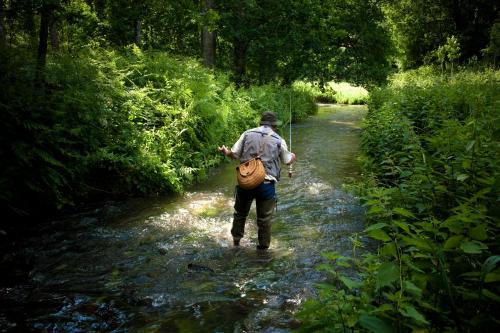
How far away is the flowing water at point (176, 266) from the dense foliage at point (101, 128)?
65 cm

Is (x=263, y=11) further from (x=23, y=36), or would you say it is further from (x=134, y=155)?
(x=134, y=155)

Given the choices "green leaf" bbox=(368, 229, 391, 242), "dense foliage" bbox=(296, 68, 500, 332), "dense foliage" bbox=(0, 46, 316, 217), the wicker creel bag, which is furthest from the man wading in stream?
"green leaf" bbox=(368, 229, 391, 242)

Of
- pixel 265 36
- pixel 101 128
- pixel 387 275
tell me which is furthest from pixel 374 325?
pixel 265 36

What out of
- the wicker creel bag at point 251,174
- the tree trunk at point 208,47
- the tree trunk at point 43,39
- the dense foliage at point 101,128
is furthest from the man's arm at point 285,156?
the tree trunk at point 208,47

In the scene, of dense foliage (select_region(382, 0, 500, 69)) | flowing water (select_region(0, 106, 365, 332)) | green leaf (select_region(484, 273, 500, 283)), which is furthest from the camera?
dense foliage (select_region(382, 0, 500, 69))

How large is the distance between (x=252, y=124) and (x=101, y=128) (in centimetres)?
956

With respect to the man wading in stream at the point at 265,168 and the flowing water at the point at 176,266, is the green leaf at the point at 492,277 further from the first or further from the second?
the man wading in stream at the point at 265,168

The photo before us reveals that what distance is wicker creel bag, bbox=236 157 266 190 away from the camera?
6.45 metres

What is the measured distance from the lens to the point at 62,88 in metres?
8.54

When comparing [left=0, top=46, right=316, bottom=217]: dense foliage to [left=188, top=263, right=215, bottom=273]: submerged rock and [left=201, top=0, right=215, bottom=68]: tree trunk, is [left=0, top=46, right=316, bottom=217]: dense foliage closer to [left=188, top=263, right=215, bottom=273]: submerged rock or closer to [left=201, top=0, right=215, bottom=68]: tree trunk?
[left=188, top=263, right=215, bottom=273]: submerged rock

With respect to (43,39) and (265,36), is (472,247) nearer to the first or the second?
(43,39)

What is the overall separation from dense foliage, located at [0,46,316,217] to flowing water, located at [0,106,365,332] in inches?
25.5

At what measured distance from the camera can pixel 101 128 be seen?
28.9 feet

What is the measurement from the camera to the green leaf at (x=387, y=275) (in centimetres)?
225
